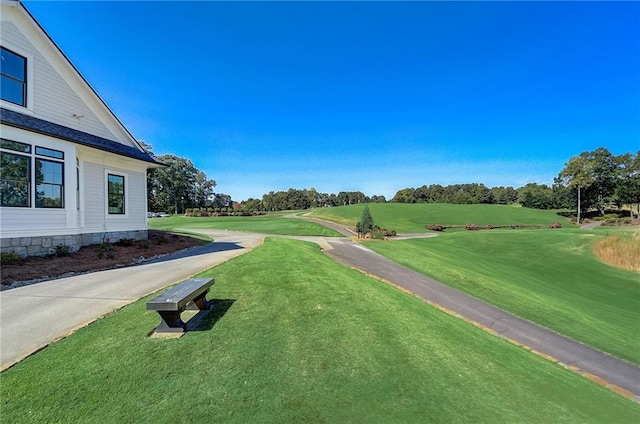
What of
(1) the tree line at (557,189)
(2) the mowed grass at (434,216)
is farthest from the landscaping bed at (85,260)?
(1) the tree line at (557,189)

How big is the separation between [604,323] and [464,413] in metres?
10.5

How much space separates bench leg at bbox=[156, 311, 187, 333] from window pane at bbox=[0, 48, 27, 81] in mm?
12576

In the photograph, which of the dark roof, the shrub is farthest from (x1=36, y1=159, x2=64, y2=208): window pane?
the shrub

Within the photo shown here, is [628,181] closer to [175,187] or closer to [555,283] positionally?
[555,283]

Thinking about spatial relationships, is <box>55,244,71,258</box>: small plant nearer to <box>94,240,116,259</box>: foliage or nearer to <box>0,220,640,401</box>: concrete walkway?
<box>94,240,116,259</box>: foliage

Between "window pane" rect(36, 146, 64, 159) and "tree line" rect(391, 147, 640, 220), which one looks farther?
"tree line" rect(391, 147, 640, 220)

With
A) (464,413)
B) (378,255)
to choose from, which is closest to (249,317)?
(464,413)

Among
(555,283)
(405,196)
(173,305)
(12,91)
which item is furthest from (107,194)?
(405,196)

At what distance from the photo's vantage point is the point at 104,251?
1194 centimetres

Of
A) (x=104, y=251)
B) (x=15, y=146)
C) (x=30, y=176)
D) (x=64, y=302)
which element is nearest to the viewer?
(x=64, y=302)

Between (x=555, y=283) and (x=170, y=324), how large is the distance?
1986cm

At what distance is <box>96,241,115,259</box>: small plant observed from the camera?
1153 centimetres

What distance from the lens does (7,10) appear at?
11086mm

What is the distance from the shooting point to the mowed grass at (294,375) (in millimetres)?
3125
